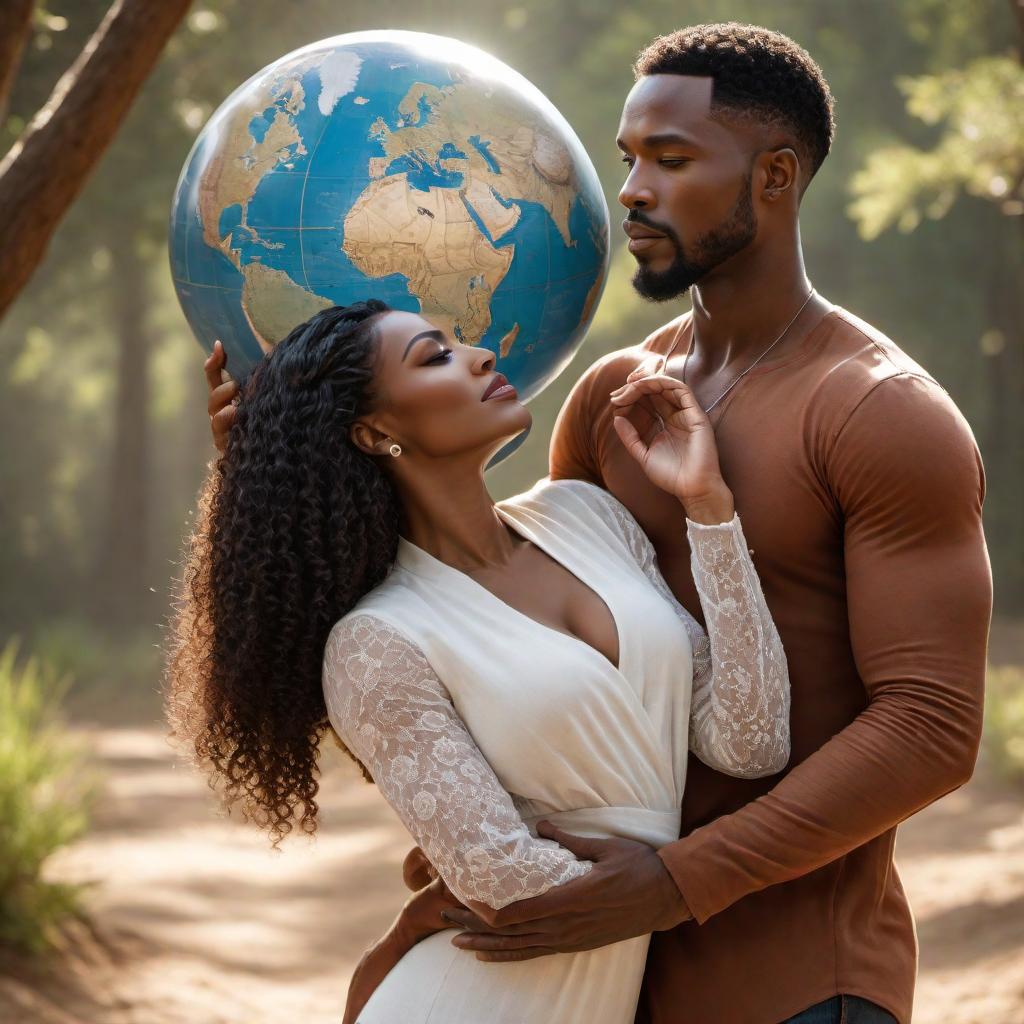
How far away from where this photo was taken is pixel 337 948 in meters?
8.52

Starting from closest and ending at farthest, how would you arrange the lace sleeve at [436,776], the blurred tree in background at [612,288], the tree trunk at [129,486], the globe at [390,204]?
the lace sleeve at [436,776] → the globe at [390,204] → the blurred tree in background at [612,288] → the tree trunk at [129,486]

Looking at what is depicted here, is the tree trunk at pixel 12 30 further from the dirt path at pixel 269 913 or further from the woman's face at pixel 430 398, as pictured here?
the dirt path at pixel 269 913

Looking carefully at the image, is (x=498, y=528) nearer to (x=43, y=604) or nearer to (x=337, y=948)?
(x=337, y=948)

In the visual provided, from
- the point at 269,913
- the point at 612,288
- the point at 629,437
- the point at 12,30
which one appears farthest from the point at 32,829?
the point at 612,288

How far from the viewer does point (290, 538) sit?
264 centimetres

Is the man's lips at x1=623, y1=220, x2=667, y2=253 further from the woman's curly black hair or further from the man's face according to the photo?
the woman's curly black hair

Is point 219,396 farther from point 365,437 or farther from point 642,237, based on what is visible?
point 642,237

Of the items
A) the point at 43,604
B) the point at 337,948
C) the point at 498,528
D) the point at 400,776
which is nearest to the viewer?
the point at 400,776

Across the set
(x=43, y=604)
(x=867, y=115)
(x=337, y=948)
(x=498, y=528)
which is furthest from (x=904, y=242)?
(x=498, y=528)

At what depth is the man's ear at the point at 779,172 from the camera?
2857mm

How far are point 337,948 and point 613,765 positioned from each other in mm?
6360

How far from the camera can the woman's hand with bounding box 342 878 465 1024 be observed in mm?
2729

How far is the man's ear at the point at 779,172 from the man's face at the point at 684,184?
5cm

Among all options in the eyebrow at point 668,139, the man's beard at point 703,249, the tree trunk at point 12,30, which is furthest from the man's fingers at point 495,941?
the tree trunk at point 12,30
